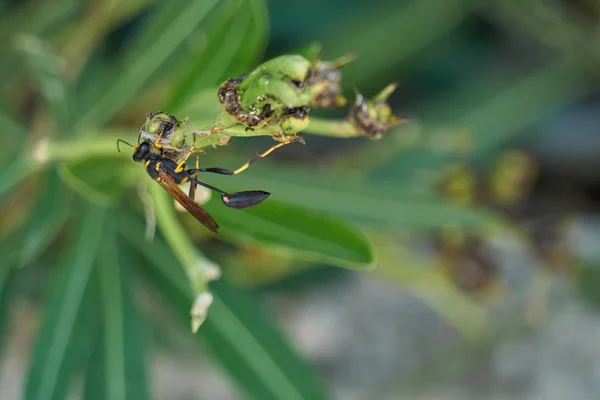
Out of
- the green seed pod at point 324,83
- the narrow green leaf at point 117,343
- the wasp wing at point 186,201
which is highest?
the narrow green leaf at point 117,343

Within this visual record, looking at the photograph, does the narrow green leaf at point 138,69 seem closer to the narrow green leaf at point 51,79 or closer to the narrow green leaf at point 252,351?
the narrow green leaf at point 51,79

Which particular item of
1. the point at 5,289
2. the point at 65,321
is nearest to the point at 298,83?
the point at 65,321

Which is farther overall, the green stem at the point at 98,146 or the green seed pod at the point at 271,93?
the green stem at the point at 98,146

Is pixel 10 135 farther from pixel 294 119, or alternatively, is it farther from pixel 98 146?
pixel 294 119

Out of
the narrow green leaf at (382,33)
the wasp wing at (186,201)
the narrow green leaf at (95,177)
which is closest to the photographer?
the wasp wing at (186,201)

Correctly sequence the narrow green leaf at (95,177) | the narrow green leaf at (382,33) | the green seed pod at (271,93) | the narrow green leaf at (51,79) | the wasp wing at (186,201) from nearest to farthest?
the green seed pod at (271,93) → the wasp wing at (186,201) → the narrow green leaf at (95,177) → the narrow green leaf at (51,79) → the narrow green leaf at (382,33)

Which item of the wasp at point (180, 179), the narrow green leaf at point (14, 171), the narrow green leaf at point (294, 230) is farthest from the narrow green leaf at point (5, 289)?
the wasp at point (180, 179)

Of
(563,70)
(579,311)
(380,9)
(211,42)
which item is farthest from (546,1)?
(211,42)

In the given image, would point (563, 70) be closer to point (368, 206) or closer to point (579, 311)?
point (579, 311)
